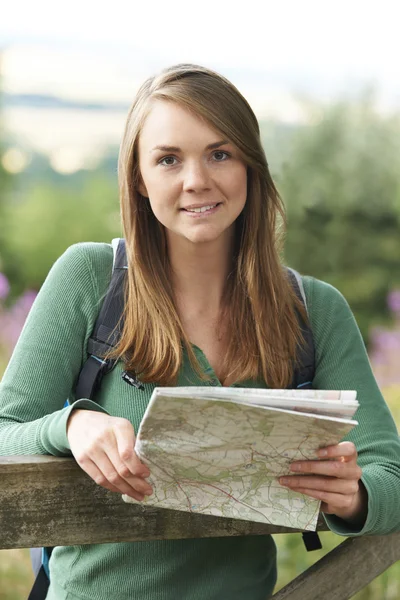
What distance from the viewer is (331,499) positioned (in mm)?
1374

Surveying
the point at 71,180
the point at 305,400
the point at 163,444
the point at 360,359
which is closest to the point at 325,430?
the point at 305,400

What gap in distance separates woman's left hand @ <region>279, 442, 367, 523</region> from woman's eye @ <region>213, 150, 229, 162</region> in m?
0.61

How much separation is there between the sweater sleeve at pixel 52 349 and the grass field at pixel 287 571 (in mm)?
1622

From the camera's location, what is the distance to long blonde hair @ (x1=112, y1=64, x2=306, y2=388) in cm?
166

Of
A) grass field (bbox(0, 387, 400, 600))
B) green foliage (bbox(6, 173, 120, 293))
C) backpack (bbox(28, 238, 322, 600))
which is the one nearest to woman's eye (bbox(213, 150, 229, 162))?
backpack (bbox(28, 238, 322, 600))

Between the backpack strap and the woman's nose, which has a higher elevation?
the woman's nose

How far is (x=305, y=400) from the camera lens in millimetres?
1174

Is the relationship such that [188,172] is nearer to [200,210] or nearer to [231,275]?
[200,210]

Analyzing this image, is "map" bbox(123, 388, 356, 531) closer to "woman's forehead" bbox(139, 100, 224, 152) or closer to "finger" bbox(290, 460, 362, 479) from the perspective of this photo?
"finger" bbox(290, 460, 362, 479)

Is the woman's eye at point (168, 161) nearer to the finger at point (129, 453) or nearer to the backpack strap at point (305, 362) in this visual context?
the backpack strap at point (305, 362)

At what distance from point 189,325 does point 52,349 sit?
0.94 feet

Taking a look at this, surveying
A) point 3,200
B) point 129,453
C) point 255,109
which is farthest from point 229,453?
point 255,109

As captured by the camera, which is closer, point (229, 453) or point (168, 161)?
point (229, 453)

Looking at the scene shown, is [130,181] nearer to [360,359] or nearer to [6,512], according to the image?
[360,359]
